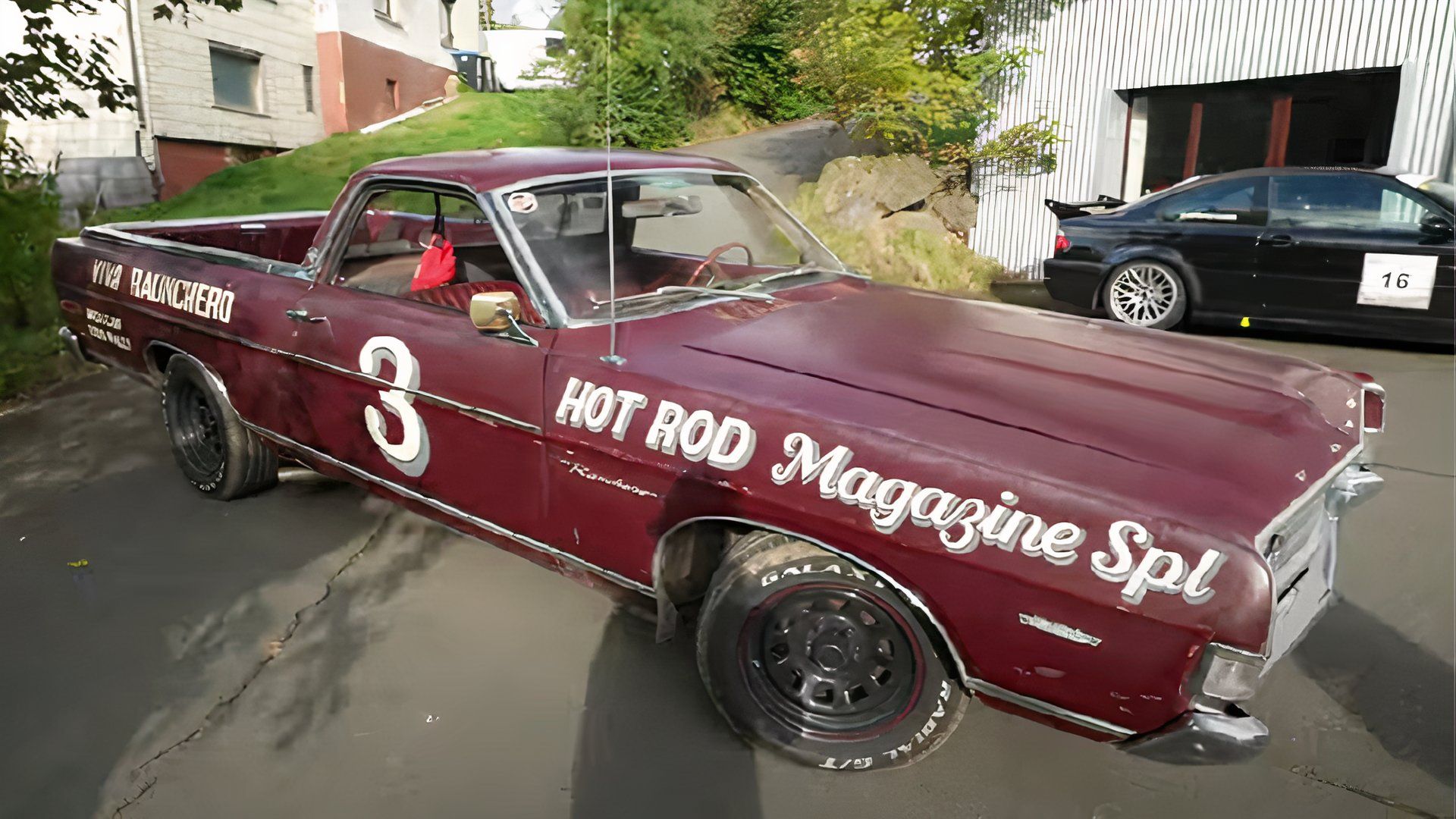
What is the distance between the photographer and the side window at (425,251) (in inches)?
149

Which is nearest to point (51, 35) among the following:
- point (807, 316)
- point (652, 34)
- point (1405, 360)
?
point (807, 316)

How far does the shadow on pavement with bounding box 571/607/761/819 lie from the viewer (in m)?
2.54

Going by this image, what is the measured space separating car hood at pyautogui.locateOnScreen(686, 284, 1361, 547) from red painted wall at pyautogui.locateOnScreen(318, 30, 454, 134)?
17.7 meters

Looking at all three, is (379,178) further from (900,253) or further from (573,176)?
(900,253)

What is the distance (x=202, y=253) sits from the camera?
4398 millimetres

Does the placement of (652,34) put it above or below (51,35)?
above

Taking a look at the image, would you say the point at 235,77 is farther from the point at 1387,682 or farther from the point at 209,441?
the point at 1387,682

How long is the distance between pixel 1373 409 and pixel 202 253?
4.74 m

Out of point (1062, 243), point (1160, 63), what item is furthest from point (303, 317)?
point (1160, 63)

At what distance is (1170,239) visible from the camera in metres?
7.93

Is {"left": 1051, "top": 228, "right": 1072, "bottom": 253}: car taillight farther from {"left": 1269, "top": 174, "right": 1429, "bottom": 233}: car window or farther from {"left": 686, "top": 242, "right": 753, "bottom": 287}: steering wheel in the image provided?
{"left": 686, "top": 242, "right": 753, "bottom": 287}: steering wheel

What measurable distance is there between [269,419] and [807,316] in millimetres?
2364

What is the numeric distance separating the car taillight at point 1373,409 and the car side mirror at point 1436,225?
5287 mm

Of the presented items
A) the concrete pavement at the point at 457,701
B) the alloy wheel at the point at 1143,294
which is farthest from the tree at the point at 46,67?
the alloy wheel at the point at 1143,294
